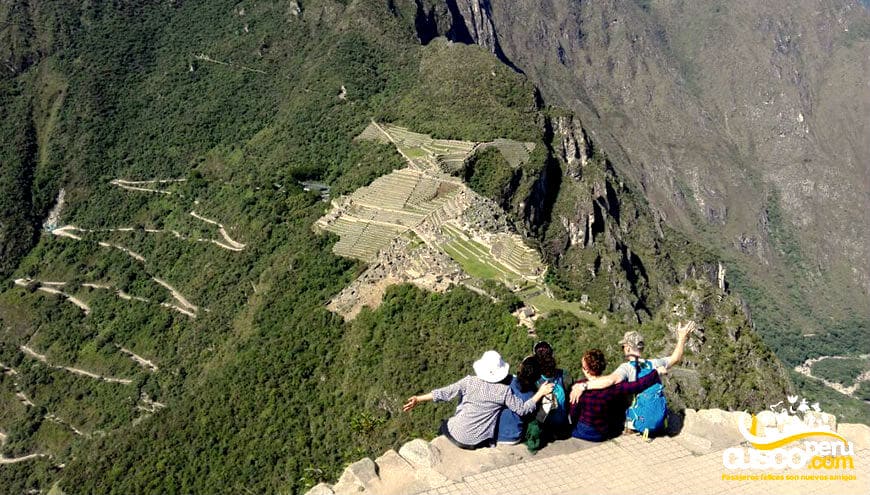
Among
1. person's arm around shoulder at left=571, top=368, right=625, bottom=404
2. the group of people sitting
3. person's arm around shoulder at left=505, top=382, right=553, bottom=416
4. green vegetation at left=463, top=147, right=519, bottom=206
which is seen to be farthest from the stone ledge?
green vegetation at left=463, top=147, right=519, bottom=206

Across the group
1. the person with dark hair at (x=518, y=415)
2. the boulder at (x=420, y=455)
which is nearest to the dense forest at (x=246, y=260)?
the boulder at (x=420, y=455)

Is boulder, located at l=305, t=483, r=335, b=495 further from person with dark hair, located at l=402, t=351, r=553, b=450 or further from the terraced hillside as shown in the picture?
the terraced hillside

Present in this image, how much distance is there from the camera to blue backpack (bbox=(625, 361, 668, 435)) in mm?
13141

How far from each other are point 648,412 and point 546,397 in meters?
2.23

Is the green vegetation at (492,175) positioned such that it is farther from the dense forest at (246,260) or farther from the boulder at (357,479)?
the boulder at (357,479)

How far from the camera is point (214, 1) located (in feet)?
335

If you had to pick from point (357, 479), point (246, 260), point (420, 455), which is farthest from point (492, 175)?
point (357, 479)

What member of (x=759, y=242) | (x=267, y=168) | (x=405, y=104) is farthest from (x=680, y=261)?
(x=759, y=242)

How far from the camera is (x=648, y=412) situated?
1328cm

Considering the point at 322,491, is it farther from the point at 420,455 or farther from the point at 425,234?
the point at 425,234

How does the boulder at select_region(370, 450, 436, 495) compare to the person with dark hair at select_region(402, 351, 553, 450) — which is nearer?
the boulder at select_region(370, 450, 436, 495)
